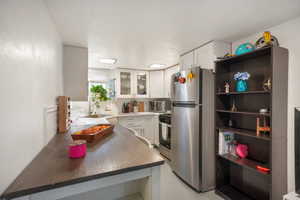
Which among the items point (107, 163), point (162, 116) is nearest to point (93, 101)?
point (162, 116)

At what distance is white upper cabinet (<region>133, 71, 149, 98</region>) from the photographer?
3779mm

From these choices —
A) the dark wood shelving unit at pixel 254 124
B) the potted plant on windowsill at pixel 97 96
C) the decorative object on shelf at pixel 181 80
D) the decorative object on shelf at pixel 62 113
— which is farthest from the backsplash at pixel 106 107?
the dark wood shelving unit at pixel 254 124

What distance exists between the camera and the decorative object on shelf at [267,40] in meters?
1.39

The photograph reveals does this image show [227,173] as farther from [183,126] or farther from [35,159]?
[35,159]

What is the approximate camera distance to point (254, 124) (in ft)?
5.48

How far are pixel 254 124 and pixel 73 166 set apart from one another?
1.99 m

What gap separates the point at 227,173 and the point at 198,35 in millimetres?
1999

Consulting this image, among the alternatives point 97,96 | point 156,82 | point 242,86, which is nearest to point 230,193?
point 242,86

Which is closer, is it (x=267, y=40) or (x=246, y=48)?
(x=267, y=40)

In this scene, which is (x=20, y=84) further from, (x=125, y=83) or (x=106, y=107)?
(x=106, y=107)

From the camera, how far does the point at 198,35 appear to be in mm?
1720

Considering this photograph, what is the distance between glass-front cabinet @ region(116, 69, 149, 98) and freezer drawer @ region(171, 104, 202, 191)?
1788mm

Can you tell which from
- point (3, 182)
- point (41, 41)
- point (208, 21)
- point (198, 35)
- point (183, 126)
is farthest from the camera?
point (183, 126)

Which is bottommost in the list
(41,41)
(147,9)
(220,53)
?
(41,41)
